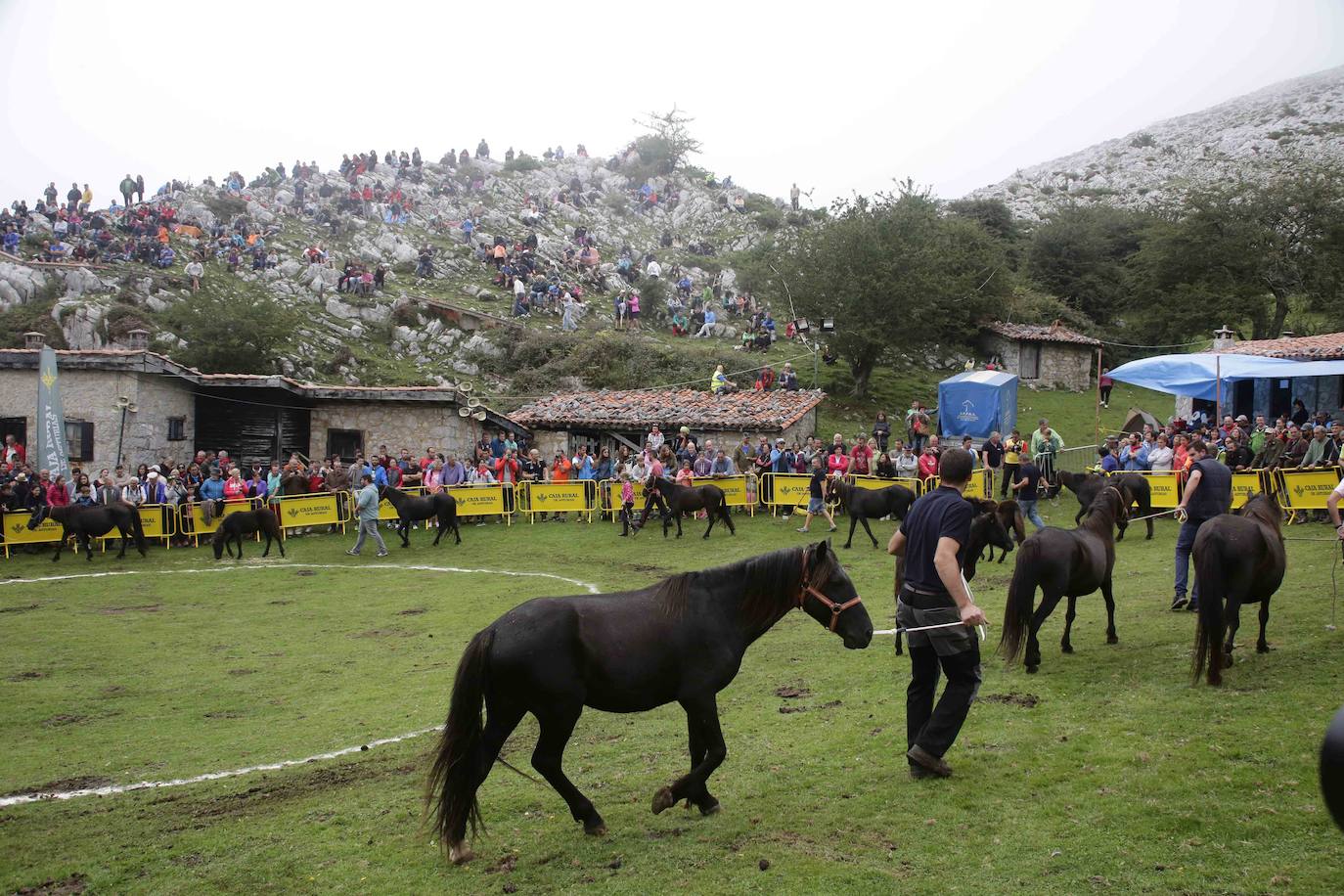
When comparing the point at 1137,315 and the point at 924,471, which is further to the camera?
the point at 1137,315

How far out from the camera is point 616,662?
21.0ft

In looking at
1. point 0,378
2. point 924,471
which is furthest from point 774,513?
point 0,378

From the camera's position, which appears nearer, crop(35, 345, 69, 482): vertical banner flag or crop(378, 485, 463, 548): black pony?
crop(378, 485, 463, 548): black pony

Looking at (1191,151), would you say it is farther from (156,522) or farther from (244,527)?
(156,522)

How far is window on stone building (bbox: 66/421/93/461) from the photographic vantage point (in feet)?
88.7

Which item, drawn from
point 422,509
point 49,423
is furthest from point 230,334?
point 422,509

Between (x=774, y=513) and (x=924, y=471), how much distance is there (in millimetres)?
3987

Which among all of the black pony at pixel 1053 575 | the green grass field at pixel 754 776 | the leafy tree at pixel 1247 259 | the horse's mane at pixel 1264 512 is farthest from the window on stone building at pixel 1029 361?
the horse's mane at pixel 1264 512

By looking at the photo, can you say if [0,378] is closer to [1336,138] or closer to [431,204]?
[431,204]

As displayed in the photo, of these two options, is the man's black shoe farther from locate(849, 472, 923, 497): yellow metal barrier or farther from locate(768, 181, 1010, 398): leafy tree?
locate(768, 181, 1010, 398): leafy tree

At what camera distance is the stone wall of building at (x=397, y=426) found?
29.5 metres

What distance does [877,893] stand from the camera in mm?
5262

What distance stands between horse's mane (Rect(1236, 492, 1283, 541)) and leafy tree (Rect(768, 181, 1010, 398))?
2590 cm

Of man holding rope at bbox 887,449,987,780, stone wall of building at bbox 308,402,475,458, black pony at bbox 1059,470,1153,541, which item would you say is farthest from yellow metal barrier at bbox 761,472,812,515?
man holding rope at bbox 887,449,987,780
